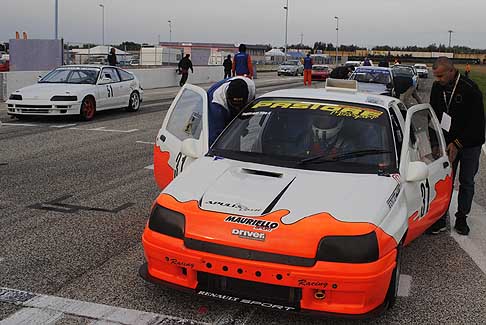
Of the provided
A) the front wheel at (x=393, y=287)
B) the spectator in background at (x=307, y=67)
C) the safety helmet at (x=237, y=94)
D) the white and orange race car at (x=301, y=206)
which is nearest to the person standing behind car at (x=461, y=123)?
the white and orange race car at (x=301, y=206)

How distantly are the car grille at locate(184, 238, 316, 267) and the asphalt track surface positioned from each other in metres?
0.50

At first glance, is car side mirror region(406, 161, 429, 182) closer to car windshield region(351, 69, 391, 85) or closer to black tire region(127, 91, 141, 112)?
black tire region(127, 91, 141, 112)

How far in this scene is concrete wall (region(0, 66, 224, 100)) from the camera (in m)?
19.4

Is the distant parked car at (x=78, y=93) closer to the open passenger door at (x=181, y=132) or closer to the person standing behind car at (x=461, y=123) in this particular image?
the open passenger door at (x=181, y=132)

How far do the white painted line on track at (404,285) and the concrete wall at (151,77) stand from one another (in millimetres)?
17300

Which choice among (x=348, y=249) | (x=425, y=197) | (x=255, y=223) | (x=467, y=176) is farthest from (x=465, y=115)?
(x=255, y=223)

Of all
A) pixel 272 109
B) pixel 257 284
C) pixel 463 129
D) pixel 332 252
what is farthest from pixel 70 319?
pixel 463 129

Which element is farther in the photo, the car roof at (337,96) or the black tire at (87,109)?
the black tire at (87,109)

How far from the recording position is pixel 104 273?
4.55 m

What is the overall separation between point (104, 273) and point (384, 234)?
2.15 metres

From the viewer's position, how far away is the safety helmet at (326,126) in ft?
15.4

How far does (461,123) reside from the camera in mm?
5820

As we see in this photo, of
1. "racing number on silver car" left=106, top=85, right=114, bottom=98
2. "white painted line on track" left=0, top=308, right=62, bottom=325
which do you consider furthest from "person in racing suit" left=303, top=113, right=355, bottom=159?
"racing number on silver car" left=106, top=85, right=114, bottom=98

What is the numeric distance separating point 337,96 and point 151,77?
2446 centimetres
